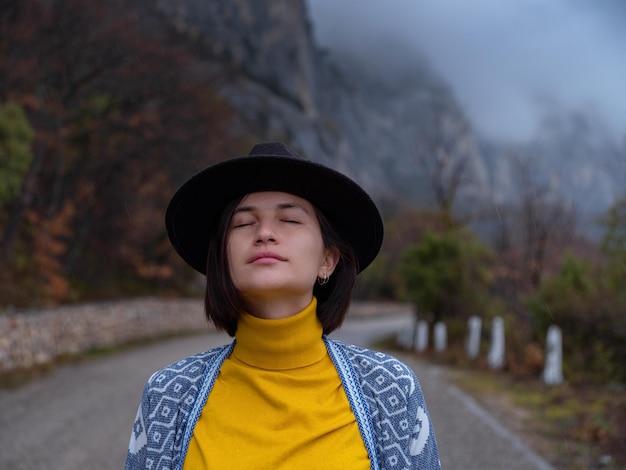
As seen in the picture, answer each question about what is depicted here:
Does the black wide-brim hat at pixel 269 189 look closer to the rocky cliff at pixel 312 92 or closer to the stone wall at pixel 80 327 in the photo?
the stone wall at pixel 80 327

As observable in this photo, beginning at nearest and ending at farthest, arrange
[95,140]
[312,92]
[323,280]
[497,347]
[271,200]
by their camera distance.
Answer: [271,200], [323,280], [497,347], [95,140], [312,92]

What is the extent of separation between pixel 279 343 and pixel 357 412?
0.87ft

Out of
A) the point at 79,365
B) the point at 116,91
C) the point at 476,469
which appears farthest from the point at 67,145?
the point at 476,469

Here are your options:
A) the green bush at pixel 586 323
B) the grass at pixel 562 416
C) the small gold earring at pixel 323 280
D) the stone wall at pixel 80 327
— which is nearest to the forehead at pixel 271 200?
the small gold earring at pixel 323 280

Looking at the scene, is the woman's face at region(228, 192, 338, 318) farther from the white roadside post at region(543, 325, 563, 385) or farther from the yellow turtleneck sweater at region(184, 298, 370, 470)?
the white roadside post at region(543, 325, 563, 385)

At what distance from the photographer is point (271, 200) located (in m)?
1.84

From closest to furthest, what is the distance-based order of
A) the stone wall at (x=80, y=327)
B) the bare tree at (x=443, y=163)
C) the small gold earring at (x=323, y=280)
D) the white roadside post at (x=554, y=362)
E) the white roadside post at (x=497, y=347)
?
the small gold earring at (x=323, y=280) < the white roadside post at (x=554, y=362) < the stone wall at (x=80, y=327) < the white roadside post at (x=497, y=347) < the bare tree at (x=443, y=163)

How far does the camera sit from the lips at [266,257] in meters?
1.79

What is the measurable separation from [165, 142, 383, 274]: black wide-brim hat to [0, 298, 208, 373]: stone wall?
10.0 m

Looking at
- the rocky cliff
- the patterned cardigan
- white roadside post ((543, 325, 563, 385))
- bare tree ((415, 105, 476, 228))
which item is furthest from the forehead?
the rocky cliff

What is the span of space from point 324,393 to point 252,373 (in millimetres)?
190

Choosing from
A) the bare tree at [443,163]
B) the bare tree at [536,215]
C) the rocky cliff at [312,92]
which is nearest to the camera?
the bare tree at [536,215]

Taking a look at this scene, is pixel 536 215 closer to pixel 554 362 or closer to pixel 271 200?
pixel 554 362

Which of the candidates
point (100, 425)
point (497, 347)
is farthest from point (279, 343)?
point (497, 347)
